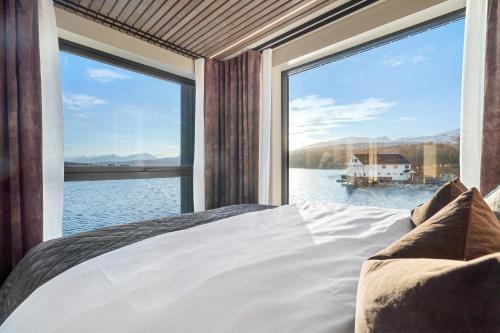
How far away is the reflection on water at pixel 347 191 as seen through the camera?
2.22 m

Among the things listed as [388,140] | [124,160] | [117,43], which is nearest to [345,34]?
[388,140]

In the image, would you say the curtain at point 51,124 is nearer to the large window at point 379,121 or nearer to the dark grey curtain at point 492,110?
the large window at point 379,121

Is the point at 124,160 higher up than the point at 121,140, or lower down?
lower down

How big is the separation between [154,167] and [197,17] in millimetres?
1654

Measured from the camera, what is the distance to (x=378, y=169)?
2438 millimetres

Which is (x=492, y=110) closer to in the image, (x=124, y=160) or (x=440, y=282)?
(x=440, y=282)

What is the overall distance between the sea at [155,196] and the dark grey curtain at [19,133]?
52 cm

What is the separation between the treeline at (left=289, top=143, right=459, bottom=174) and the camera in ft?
6.58

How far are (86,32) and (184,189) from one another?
1926 mm

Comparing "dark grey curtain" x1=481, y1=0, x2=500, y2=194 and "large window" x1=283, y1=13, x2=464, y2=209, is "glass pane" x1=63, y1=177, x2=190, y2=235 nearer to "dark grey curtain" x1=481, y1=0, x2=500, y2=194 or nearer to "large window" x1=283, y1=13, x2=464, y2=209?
"large window" x1=283, y1=13, x2=464, y2=209

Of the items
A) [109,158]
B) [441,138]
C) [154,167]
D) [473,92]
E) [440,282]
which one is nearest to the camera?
[440,282]

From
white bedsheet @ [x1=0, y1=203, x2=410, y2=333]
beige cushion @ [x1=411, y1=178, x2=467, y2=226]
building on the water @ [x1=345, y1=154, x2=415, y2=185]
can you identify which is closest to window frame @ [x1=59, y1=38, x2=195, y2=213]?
white bedsheet @ [x1=0, y1=203, x2=410, y2=333]

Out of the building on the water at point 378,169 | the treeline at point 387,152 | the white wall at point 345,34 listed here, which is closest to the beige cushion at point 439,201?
the treeline at point 387,152

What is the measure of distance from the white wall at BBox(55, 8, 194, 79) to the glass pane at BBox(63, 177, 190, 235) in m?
1.33
